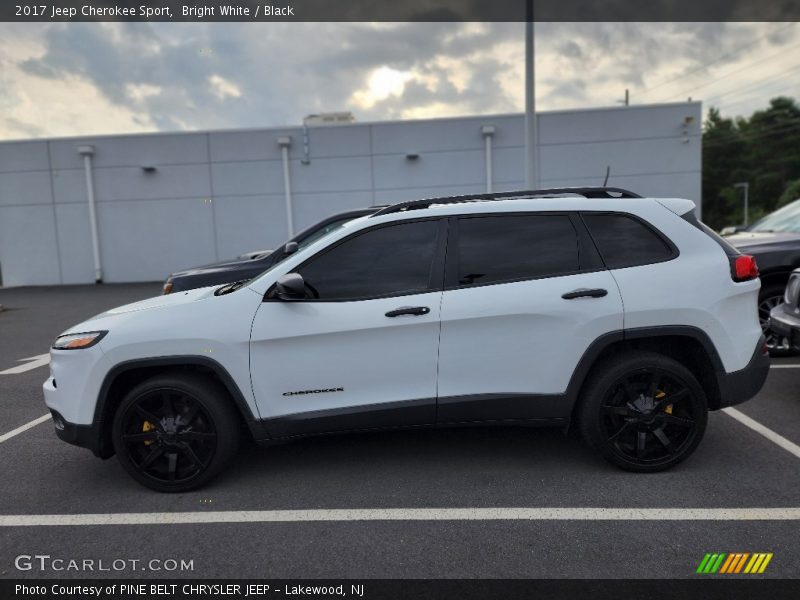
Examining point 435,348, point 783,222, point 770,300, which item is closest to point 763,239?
point 770,300

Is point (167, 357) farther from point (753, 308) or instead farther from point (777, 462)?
point (777, 462)

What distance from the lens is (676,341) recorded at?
3.68 meters

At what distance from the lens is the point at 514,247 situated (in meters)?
3.63

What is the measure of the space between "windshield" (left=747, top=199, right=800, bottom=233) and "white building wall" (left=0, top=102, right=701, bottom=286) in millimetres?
10280

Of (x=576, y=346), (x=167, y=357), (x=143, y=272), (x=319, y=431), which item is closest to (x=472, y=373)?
(x=576, y=346)

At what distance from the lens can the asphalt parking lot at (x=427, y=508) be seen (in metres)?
2.77

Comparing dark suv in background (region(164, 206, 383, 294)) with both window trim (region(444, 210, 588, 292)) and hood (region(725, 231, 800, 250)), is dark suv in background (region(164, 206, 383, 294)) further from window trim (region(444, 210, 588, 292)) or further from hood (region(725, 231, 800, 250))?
hood (region(725, 231, 800, 250))

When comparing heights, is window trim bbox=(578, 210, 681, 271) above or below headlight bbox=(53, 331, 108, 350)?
above

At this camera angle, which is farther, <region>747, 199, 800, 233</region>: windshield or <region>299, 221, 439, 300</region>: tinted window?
<region>747, 199, 800, 233</region>: windshield

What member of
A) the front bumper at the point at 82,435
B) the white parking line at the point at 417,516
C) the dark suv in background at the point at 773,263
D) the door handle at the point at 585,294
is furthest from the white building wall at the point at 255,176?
the white parking line at the point at 417,516

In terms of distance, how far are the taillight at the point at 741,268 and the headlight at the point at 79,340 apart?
13.1 feet

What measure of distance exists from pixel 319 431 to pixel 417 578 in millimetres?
1176

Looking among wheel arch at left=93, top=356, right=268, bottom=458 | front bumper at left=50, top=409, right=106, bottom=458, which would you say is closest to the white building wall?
wheel arch at left=93, top=356, right=268, bottom=458

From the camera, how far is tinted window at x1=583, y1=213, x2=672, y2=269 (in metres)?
3.61
